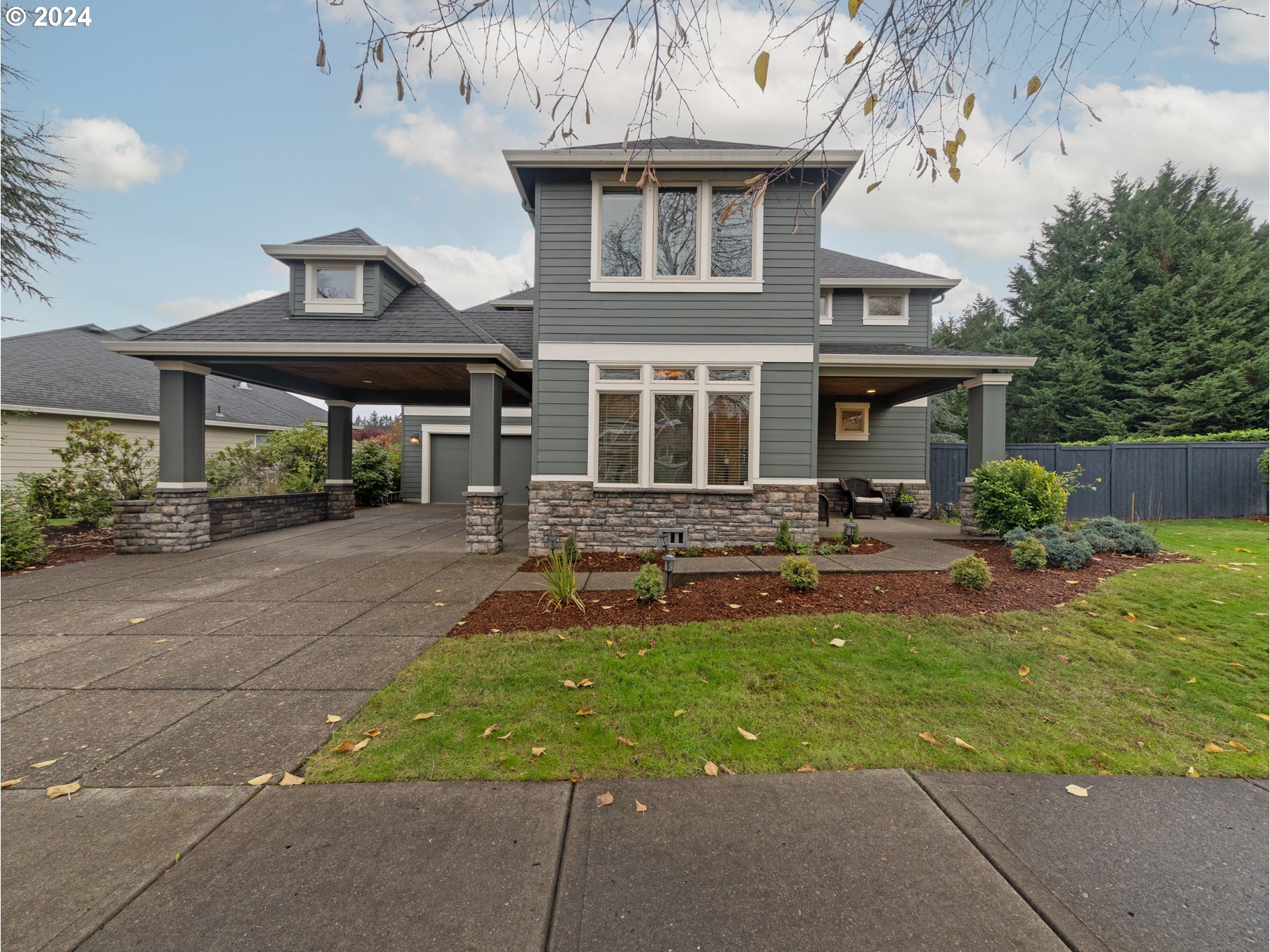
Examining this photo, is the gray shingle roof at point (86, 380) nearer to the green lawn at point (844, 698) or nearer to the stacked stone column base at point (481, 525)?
the stacked stone column base at point (481, 525)

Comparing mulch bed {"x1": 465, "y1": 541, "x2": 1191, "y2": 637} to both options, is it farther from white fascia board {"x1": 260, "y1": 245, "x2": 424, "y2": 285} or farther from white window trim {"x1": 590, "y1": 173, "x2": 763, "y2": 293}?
white fascia board {"x1": 260, "y1": 245, "x2": 424, "y2": 285}

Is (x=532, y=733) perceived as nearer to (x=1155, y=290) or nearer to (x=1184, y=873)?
(x=1184, y=873)

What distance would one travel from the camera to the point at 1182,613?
4.32m

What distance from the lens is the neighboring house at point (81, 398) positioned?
429 inches

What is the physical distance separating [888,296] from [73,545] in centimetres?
1697

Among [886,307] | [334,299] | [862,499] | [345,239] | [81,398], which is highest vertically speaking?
[345,239]

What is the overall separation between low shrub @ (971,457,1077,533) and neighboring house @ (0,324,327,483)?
15300 millimetres

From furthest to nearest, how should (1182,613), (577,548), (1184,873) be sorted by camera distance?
1. (577,548)
2. (1182,613)
3. (1184,873)

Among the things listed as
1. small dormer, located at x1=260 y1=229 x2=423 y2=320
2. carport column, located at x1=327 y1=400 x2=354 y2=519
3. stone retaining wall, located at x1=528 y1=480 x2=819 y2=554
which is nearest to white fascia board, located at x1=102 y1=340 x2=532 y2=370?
small dormer, located at x1=260 y1=229 x2=423 y2=320

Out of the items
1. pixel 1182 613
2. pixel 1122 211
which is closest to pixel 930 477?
pixel 1182 613

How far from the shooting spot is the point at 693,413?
725cm

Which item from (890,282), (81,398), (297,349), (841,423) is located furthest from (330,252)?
(890,282)

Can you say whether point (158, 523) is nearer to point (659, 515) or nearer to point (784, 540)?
point (659, 515)

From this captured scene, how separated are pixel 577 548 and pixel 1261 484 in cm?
1424
